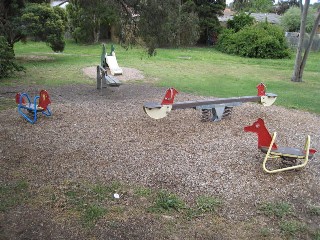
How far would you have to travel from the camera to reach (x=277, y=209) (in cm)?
414

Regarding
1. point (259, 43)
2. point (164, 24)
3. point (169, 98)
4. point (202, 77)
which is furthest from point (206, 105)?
point (259, 43)

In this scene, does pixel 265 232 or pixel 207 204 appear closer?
pixel 265 232

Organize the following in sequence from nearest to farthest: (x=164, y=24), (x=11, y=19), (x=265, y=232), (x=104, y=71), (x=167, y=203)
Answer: (x=265, y=232) < (x=167, y=203) < (x=164, y=24) < (x=104, y=71) < (x=11, y=19)

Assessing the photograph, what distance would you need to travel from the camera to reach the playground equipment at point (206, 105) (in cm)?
639

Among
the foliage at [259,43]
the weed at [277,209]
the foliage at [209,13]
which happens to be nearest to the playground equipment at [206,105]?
the weed at [277,209]

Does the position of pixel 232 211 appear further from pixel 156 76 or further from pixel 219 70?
pixel 219 70

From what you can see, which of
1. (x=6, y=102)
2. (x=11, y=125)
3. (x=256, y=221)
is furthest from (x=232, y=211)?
(x=6, y=102)

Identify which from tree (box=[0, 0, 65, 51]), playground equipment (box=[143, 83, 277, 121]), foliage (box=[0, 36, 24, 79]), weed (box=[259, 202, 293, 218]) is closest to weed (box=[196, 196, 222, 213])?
weed (box=[259, 202, 293, 218])

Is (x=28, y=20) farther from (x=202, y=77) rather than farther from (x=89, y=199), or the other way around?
(x=89, y=199)

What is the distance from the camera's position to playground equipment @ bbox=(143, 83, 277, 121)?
6391mm

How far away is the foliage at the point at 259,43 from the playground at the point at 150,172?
676 inches

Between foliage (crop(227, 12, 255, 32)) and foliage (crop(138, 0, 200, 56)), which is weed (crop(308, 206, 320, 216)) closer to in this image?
foliage (crop(138, 0, 200, 56))

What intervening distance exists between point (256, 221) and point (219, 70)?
1336 cm

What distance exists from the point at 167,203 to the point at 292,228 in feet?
4.57
